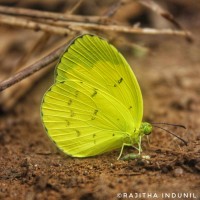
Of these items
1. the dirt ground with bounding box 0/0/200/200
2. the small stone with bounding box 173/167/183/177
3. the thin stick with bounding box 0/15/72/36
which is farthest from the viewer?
the thin stick with bounding box 0/15/72/36

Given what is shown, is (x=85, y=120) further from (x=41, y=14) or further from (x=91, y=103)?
(x=41, y=14)

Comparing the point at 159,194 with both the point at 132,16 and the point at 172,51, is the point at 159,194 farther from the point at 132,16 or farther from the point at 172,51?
the point at 132,16

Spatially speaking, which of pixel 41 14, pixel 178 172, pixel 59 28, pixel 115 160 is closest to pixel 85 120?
pixel 115 160

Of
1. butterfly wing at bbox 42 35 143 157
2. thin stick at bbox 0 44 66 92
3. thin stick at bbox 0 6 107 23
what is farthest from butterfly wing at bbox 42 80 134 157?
thin stick at bbox 0 6 107 23

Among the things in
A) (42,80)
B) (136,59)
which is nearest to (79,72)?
(42,80)

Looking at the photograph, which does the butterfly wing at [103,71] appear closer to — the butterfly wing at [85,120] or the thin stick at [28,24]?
the butterfly wing at [85,120]

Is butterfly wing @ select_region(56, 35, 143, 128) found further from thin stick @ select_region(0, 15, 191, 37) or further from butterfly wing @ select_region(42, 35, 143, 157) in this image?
thin stick @ select_region(0, 15, 191, 37)
